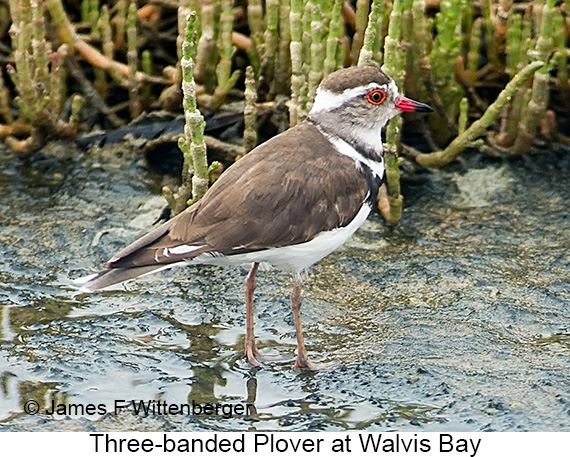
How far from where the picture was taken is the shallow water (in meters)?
5.01

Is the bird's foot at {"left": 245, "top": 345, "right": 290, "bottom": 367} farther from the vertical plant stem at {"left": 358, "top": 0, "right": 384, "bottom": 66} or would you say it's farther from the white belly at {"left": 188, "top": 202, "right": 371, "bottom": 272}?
the vertical plant stem at {"left": 358, "top": 0, "right": 384, "bottom": 66}

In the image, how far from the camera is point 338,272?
6531 mm

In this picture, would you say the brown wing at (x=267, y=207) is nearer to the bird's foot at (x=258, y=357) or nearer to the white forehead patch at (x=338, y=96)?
the white forehead patch at (x=338, y=96)

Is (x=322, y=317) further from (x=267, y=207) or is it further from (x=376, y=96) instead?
(x=376, y=96)

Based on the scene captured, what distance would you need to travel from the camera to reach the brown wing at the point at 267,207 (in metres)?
5.25

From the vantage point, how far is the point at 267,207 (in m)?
5.37

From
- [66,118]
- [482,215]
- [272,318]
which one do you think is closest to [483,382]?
[272,318]

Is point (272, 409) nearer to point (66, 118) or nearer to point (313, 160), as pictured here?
point (313, 160)

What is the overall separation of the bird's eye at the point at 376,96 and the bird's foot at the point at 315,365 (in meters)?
1.59

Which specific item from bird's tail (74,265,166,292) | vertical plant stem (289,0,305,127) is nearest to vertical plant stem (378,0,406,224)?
vertical plant stem (289,0,305,127)

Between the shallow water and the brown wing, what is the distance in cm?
67
